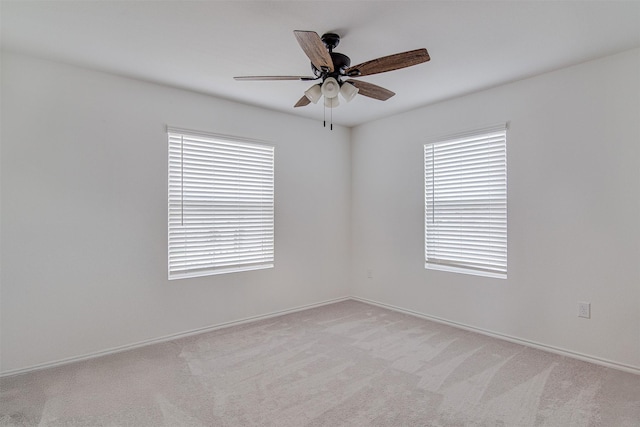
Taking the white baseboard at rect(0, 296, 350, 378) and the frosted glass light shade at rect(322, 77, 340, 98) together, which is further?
the white baseboard at rect(0, 296, 350, 378)

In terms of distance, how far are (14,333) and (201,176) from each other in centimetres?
198

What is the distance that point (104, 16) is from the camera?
2.16 metres

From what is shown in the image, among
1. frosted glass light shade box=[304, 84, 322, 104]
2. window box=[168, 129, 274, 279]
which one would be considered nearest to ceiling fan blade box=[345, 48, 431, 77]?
frosted glass light shade box=[304, 84, 322, 104]

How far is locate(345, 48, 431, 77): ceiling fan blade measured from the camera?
2025mm

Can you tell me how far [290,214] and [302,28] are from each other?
93.6 inches

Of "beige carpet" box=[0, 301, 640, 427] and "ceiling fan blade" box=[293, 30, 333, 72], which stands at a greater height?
"ceiling fan blade" box=[293, 30, 333, 72]

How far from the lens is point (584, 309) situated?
2844 millimetres

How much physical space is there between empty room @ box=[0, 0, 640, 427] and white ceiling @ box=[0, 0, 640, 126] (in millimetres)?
20

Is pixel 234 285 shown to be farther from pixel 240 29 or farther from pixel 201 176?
pixel 240 29

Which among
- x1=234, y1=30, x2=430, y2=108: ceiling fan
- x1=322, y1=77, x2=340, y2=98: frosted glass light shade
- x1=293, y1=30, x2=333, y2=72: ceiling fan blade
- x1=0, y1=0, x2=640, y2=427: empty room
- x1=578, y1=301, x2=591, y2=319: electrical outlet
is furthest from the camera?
x1=578, y1=301, x2=591, y2=319: electrical outlet

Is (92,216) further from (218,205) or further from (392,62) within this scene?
(392,62)

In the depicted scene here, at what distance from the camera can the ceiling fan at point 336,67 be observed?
200 centimetres

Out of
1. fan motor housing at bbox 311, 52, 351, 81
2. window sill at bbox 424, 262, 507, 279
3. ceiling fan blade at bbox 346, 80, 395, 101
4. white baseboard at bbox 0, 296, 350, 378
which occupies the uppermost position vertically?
fan motor housing at bbox 311, 52, 351, 81

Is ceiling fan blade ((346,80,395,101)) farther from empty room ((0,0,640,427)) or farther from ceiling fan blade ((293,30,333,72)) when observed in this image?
ceiling fan blade ((293,30,333,72))
